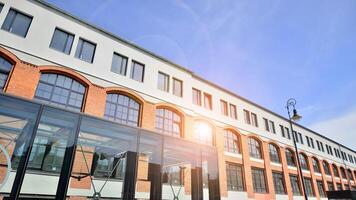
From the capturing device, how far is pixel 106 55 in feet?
53.0

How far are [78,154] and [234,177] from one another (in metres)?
15.3

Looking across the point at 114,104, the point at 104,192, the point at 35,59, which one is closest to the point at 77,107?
the point at 114,104

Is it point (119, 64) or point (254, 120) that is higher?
point (119, 64)

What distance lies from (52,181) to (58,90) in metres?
5.34

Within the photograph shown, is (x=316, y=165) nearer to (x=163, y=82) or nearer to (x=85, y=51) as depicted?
(x=163, y=82)

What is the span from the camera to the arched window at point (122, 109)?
1527 centimetres

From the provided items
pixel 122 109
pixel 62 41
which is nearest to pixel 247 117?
pixel 122 109

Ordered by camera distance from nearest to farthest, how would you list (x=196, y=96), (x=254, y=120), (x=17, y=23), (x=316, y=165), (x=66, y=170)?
(x=66, y=170)
(x=17, y=23)
(x=196, y=96)
(x=254, y=120)
(x=316, y=165)

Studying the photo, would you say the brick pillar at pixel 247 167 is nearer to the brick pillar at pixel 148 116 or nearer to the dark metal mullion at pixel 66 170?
the brick pillar at pixel 148 116

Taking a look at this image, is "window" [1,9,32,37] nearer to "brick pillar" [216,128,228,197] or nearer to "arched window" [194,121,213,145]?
"arched window" [194,121,213,145]

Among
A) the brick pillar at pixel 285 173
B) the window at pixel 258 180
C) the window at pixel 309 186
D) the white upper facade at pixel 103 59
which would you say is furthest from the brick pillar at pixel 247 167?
the window at pixel 309 186

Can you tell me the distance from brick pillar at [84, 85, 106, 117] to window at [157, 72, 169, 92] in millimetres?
5195

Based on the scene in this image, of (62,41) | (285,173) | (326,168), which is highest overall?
(62,41)

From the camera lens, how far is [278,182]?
2564 centimetres
